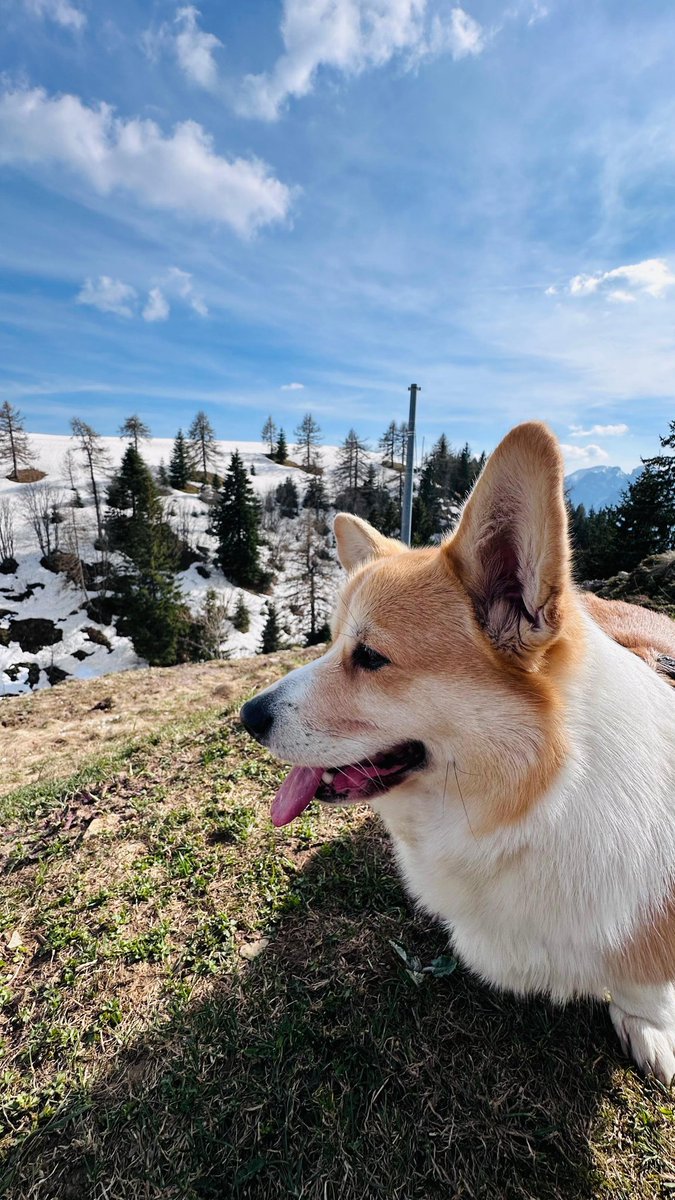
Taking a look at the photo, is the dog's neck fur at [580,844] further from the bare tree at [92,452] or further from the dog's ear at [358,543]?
the bare tree at [92,452]

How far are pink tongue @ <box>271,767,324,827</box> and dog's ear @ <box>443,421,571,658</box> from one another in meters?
1.11

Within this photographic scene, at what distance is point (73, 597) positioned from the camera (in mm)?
44406

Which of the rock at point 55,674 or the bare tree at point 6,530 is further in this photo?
the bare tree at point 6,530

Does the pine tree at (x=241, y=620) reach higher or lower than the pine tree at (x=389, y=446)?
lower

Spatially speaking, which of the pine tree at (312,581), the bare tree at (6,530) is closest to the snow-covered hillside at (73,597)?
the bare tree at (6,530)

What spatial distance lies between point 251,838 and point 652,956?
2.31m

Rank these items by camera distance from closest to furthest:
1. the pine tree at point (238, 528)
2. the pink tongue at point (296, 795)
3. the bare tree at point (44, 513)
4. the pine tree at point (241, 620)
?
1. the pink tongue at point (296, 795)
2. the pine tree at point (241, 620)
3. the pine tree at point (238, 528)
4. the bare tree at point (44, 513)

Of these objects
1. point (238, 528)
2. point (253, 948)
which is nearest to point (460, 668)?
point (253, 948)

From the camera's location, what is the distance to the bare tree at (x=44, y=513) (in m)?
49.9

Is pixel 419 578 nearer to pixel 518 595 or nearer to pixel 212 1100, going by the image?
pixel 518 595

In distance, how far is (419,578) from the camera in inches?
79.7

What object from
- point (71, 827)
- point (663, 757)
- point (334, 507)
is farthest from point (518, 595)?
point (334, 507)

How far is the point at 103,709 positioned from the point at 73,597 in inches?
1597

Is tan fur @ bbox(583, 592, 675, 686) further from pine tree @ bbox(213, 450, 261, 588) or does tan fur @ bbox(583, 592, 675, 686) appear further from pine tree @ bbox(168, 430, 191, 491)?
pine tree @ bbox(168, 430, 191, 491)
